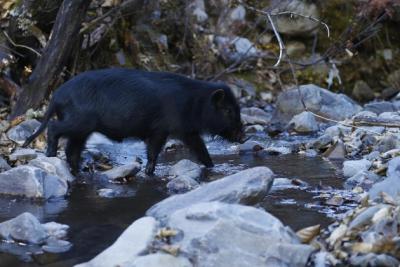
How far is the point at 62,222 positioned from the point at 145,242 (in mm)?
1425

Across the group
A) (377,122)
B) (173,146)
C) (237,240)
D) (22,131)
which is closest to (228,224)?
(237,240)

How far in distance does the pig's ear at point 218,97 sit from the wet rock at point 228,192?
2730 mm

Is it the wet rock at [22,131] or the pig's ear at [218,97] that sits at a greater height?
the pig's ear at [218,97]

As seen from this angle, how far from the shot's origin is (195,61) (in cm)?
1317

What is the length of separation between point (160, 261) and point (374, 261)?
1186 mm

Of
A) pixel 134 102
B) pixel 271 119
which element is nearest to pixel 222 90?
pixel 134 102

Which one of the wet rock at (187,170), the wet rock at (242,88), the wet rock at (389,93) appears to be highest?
the wet rock at (242,88)

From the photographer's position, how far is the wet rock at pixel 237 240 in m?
4.40

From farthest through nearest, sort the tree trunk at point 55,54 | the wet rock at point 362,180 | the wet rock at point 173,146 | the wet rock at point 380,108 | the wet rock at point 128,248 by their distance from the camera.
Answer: the wet rock at point 380,108
the wet rock at point 173,146
the tree trunk at point 55,54
the wet rock at point 362,180
the wet rock at point 128,248

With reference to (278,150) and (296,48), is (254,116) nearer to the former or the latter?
(278,150)

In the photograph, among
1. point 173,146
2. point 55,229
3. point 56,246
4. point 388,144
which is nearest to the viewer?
point 56,246

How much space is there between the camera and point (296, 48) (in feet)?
48.9

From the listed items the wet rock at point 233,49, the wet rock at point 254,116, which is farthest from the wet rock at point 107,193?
the wet rock at point 233,49

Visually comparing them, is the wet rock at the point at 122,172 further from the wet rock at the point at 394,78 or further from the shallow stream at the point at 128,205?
the wet rock at the point at 394,78
